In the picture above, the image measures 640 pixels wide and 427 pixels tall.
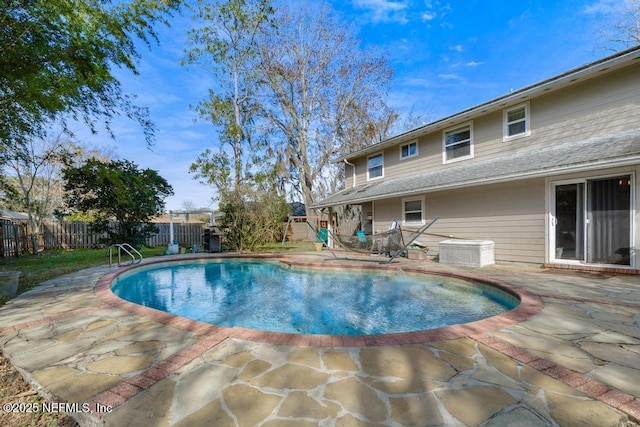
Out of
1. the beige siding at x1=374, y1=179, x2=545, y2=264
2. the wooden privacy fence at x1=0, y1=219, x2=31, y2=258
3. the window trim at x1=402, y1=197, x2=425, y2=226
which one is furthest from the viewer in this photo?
the wooden privacy fence at x1=0, y1=219, x2=31, y2=258

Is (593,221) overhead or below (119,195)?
below

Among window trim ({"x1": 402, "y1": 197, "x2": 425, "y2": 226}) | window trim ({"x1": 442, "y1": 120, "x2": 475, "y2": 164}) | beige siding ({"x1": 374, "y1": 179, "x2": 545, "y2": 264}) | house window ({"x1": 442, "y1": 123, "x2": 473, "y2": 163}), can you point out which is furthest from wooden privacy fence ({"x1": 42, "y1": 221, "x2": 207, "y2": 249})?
house window ({"x1": 442, "y1": 123, "x2": 473, "y2": 163})

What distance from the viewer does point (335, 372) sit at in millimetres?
2256

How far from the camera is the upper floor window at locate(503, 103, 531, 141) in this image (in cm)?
784

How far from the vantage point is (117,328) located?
10.9 feet

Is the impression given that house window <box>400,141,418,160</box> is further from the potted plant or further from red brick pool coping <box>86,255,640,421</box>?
the potted plant

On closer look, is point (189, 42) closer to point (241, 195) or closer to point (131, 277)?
point (241, 195)

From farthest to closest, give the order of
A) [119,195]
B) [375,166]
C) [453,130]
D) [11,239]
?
[375,166], [11,239], [119,195], [453,130]

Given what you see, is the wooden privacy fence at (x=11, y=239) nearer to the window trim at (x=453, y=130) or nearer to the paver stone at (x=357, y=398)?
the paver stone at (x=357, y=398)

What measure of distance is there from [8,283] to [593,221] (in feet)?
38.9

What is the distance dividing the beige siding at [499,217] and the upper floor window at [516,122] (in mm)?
1665

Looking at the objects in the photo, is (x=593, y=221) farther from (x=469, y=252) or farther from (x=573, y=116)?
(x=573, y=116)

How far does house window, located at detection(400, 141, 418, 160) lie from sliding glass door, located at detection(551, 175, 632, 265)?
5.06m

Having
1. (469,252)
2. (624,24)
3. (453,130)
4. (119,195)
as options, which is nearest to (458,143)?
(453,130)
